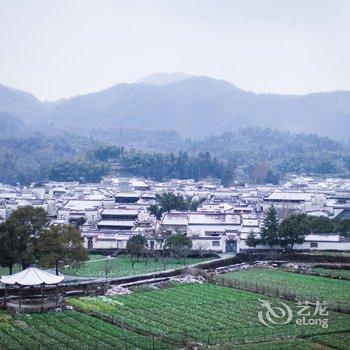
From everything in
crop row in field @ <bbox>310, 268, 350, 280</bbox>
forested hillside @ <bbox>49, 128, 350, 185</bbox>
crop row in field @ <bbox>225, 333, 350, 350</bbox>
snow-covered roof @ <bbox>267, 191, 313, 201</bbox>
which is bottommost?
crop row in field @ <bbox>225, 333, 350, 350</bbox>

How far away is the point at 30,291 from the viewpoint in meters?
28.9

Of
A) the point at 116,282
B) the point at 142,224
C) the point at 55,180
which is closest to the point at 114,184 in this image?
the point at 55,180

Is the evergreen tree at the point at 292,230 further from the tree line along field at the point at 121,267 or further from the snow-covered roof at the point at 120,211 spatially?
the snow-covered roof at the point at 120,211

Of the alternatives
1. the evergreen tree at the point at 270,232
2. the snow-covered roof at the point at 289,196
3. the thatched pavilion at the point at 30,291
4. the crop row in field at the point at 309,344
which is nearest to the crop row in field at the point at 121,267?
the evergreen tree at the point at 270,232

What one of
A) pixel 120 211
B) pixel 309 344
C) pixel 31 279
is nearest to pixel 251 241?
pixel 120 211

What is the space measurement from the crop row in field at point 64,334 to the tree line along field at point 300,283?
9265 millimetres

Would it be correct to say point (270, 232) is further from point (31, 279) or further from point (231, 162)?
point (231, 162)

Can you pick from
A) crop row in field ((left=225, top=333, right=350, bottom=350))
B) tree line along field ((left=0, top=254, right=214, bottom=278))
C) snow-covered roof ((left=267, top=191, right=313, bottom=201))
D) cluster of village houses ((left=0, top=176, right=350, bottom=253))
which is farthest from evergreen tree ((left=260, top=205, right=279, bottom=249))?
snow-covered roof ((left=267, top=191, right=313, bottom=201))

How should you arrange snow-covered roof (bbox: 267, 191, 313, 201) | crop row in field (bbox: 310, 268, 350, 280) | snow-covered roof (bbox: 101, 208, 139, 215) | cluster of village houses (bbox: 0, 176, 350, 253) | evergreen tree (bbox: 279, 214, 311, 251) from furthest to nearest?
1. snow-covered roof (bbox: 267, 191, 313, 201)
2. snow-covered roof (bbox: 101, 208, 139, 215)
3. cluster of village houses (bbox: 0, 176, 350, 253)
4. evergreen tree (bbox: 279, 214, 311, 251)
5. crop row in field (bbox: 310, 268, 350, 280)

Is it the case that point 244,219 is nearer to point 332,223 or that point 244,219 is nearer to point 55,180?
point 332,223

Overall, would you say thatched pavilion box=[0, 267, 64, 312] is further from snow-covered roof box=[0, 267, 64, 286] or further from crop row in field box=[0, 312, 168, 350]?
crop row in field box=[0, 312, 168, 350]

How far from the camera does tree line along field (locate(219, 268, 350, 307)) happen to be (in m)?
29.8

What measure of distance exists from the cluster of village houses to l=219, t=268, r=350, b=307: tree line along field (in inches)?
281

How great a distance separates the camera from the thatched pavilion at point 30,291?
88.6ft
